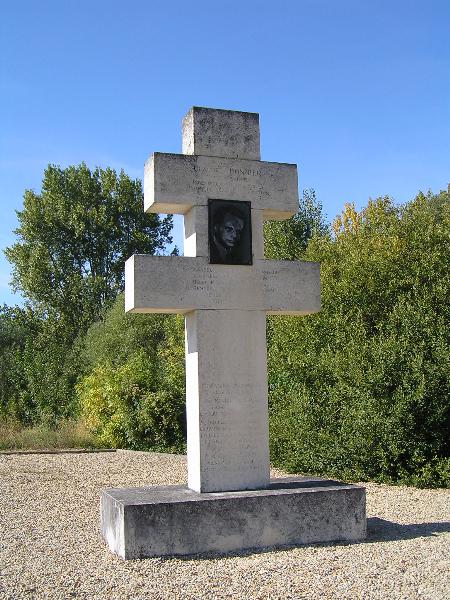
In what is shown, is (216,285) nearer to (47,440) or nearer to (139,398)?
(139,398)

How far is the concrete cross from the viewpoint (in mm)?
6688

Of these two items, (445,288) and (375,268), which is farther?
(375,268)

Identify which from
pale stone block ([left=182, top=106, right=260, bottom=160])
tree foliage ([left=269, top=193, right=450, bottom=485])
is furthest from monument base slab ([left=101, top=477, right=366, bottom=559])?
tree foliage ([left=269, top=193, right=450, bottom=485])

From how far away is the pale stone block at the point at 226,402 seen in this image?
6.66 metres

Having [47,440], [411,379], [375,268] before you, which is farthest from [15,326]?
[411,379]

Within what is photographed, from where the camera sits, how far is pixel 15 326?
29.3m

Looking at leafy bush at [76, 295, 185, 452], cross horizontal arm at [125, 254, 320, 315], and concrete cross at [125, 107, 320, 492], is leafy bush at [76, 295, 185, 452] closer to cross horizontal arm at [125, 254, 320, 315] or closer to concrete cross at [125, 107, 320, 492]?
concrete cross at [125, 107, 320, 492]

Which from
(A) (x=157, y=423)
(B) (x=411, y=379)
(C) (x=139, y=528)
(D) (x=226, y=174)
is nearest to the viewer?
(C) (x=139, y=528)

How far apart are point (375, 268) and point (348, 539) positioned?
7.61m

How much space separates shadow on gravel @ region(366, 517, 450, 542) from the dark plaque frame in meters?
3.05

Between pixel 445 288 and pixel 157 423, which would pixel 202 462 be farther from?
pixel 157 423

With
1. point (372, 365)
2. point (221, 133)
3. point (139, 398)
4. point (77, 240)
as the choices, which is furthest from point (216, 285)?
point (77, 240)

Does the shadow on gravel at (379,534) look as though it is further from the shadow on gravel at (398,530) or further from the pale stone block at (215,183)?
the pale stone block at (215,183)

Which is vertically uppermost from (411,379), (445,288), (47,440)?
(445,288)
